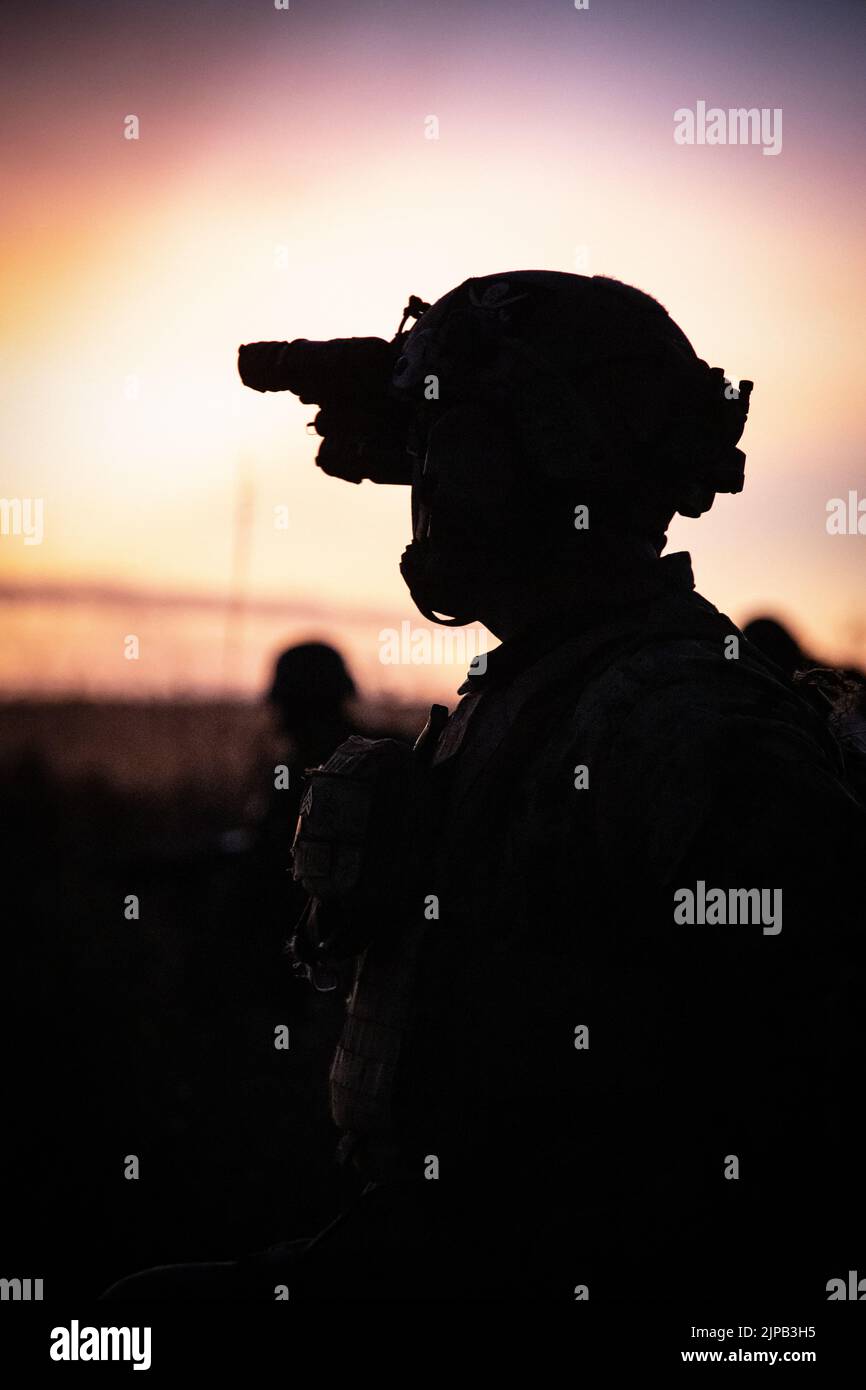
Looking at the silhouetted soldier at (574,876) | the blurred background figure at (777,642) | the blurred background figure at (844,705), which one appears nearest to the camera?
the silhouetted soldier at (574,876)

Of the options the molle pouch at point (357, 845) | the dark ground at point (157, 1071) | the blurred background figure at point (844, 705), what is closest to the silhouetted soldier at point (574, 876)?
the molle pouch at point (357, 845)

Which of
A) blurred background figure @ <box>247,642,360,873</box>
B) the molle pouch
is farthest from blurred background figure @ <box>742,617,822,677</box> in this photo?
the molle pouch

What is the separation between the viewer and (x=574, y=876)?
3148 mm

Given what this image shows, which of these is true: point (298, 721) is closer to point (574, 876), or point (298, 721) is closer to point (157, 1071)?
point (157, 1071)

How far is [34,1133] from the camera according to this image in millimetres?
10016

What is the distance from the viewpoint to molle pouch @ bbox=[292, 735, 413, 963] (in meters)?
3.48

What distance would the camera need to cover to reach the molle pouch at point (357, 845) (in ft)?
11.4

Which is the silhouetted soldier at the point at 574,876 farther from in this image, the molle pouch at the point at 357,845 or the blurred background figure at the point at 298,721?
the blurred background figure at the point at 298,721

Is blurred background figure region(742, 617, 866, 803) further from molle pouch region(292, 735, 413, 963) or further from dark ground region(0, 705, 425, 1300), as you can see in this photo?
dark ground region(0, 705, 425, 1300)

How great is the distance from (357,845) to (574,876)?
0.55 meters

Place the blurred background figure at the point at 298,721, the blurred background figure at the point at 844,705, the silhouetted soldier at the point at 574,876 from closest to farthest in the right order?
the silhouetted soldier at the point at 574,876, the blurred background figure at the point at 844,705, the blurred background figure at the point at 298,721

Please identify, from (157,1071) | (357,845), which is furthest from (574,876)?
(157,1071)

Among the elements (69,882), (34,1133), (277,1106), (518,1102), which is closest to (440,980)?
(518,1102)

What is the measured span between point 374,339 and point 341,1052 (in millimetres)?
1614
